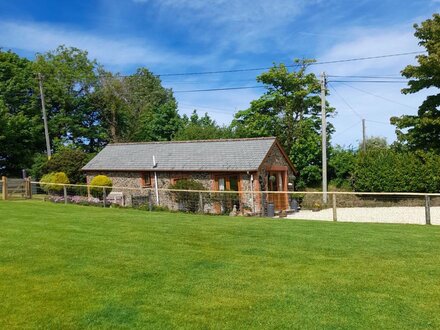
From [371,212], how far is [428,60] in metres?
12.6

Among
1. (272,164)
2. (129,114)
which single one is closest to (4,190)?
(272,164)

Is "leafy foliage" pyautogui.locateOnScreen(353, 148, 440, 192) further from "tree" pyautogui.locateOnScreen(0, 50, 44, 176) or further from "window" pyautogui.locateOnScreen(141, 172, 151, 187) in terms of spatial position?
"tree" pyautogui.locateOnScreen(0, 50, 44, 176)

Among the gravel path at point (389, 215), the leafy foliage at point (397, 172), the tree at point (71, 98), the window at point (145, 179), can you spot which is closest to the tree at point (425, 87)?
the leafy foliage at point (397, 172)

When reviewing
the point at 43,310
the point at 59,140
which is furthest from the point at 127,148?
the point at 43,310

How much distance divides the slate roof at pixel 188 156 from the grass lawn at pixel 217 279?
12.0 metres

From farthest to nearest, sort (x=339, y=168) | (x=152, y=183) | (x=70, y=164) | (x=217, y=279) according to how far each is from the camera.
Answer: (x=339, y=168) < (x=70, y=164) < (x=152, y=183) < (x=217, y=279)

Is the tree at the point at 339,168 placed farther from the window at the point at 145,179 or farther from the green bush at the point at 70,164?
the green bush at the point at 70,164

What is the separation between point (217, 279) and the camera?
6.16 m

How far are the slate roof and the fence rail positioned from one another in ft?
5.77

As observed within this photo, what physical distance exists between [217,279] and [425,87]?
24762mm

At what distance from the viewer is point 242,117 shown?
36344 millimetres

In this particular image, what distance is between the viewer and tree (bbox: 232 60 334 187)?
32.2 metres

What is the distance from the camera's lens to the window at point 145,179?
2505 cm

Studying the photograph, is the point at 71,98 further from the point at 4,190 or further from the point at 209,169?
the point at 209,169
